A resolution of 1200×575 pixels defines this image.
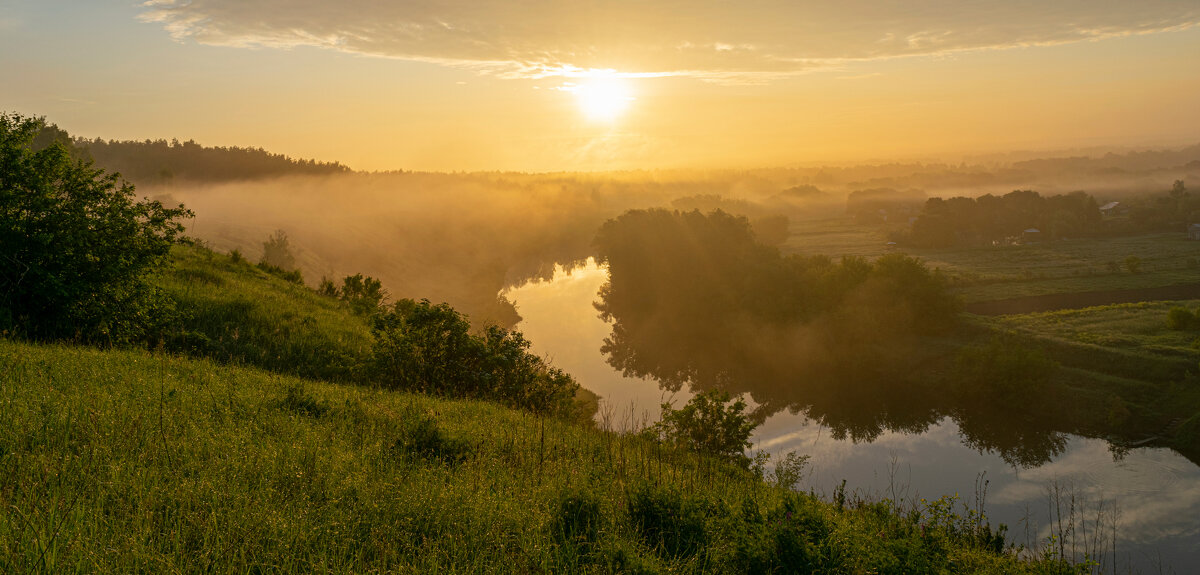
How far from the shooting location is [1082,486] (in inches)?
1371

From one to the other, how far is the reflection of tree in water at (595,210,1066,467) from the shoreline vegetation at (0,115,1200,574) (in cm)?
3272

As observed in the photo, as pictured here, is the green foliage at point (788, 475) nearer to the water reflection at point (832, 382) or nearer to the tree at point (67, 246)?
the water reflection at point (832, 382)

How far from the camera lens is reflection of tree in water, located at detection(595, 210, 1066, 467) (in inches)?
1804

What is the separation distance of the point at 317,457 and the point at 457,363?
12013 mm

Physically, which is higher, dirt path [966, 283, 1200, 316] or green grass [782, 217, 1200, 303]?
green grass [782, 217, 1200, 303]

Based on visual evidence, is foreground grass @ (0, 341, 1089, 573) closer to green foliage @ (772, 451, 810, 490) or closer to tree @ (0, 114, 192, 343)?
green foliage @ (772, 451, 810, 490)

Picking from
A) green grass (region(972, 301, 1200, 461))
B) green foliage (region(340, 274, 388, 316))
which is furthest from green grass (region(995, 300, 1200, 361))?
green foliage (region(340, 274, 388, 316))

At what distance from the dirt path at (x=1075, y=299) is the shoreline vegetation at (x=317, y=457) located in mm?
62238

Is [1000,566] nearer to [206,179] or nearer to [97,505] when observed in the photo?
[97,505]

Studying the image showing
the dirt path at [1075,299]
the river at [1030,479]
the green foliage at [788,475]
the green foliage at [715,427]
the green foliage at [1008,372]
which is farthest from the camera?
the dirt path at [1075,299]

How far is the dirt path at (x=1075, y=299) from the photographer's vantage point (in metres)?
→ 67.2

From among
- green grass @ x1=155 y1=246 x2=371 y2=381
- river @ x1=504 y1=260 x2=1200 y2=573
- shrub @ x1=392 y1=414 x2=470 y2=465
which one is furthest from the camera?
river @ x1=504 y1=260 x2=1200 y2=573

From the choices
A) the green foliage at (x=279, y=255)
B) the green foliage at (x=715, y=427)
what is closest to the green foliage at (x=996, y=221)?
the green foliage at (x=279, y=255)

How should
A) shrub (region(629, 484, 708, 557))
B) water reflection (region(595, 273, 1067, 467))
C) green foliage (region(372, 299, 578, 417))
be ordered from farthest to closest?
water reflection (region(595, 273, 1067, 467)) < green foliage (region(372, 299, 578, 417)) < shrub (region(629, 484, 708, 557))
